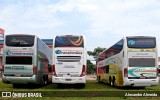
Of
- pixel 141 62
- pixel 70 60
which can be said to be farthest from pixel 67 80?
pixel 141 62

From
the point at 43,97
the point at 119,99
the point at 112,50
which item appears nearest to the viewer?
the point at 43,97


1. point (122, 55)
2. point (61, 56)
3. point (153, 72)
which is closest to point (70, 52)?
point (61, 56)

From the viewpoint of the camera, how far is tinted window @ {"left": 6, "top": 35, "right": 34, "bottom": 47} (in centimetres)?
2322

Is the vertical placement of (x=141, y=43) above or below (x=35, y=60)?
above

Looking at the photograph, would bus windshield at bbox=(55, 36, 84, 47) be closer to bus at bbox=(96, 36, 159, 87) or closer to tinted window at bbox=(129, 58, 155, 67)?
bus at bbox=(96, 36, 159, 87)

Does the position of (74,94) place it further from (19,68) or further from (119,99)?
(19,68)

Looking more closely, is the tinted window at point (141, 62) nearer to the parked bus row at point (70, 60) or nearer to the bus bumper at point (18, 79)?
the parked bus row at point (70, 60)

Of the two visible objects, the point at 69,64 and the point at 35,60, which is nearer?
the point at 69,64

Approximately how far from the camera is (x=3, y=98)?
44.2 feet

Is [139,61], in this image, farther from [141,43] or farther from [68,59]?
[68,59]

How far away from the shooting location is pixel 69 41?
76.8ft

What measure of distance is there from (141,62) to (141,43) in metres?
1.29

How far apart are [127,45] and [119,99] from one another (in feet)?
29.1

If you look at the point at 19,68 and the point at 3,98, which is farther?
the point at 19,68
